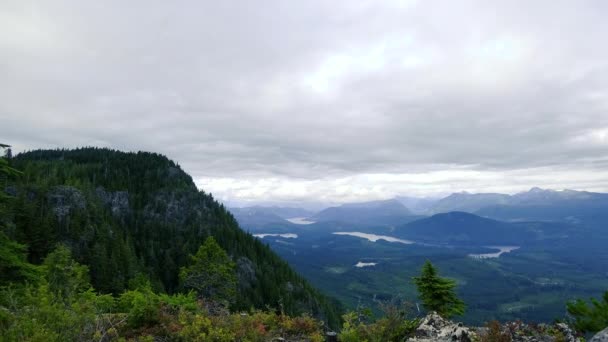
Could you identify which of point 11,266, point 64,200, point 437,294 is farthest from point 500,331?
point 64,200

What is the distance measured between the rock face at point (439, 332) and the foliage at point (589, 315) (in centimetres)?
730

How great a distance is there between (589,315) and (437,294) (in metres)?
15.0

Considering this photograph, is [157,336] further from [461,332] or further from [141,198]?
[141,198]

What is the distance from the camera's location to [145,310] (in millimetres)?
15828

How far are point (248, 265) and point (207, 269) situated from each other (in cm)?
7757

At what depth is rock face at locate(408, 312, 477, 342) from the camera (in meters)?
14.1

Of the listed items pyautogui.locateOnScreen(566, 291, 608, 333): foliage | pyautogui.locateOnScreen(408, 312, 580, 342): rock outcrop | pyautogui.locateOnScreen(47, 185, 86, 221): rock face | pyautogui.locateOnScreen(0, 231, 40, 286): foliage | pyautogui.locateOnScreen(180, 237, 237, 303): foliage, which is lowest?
pyautogui.locateOnScreen(180, 237, 237, 303): foliage

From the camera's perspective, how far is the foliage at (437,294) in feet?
103

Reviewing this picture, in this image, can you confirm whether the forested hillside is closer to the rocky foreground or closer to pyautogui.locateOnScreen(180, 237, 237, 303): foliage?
pyautogui.locateOnScreen(180, 237, 237, 303): foliage

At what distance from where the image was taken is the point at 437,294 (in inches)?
1252

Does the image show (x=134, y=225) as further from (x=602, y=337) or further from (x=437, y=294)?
(x=602, y=337)

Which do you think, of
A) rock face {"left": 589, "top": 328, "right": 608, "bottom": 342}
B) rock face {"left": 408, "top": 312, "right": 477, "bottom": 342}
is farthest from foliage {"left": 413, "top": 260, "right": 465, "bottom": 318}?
rock face {"left": 589, "top": 328, "right": 608, "bottom": 342}

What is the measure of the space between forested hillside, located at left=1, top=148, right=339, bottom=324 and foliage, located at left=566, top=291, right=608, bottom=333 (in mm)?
64423

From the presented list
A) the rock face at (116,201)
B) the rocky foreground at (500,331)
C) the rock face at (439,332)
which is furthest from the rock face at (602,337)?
the rock face at (116,201)
